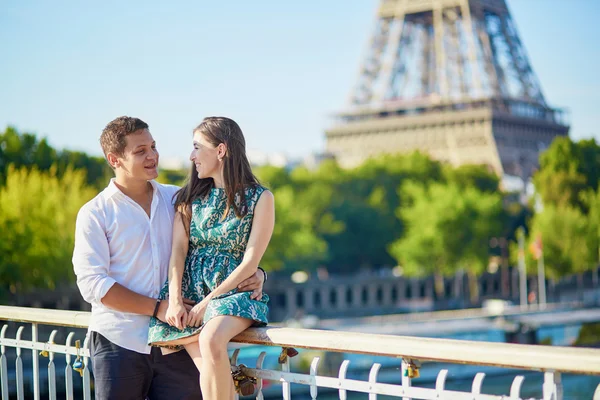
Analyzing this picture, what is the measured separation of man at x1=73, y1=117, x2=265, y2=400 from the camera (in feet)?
14.8

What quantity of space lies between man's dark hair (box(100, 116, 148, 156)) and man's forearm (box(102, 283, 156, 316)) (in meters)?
0.63

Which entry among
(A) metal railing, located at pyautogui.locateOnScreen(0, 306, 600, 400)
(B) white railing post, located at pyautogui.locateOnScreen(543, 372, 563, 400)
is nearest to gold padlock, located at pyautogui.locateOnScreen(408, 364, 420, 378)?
(A) metal railing, located at pyautogui.locateOnScreen(0, 306, 600, 400)

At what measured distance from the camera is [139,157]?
181 inches

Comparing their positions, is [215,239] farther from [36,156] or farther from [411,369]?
[36,156]

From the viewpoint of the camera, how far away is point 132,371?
178 inches

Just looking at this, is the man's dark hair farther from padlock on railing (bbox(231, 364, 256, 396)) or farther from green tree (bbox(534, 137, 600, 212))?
green tree (bbox(534, 137, 600, 212))

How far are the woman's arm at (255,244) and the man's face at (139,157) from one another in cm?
54

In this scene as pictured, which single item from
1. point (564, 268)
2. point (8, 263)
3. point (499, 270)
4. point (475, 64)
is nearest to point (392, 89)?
point (475, 64)

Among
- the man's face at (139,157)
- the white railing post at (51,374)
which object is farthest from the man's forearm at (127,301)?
the white railing post at (51,374)

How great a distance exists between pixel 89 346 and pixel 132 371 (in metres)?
0.52

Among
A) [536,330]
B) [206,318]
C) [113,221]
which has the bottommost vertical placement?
[536,330]

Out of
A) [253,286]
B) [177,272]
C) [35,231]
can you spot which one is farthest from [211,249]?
[35,231]

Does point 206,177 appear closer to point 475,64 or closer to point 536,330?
point 536,330

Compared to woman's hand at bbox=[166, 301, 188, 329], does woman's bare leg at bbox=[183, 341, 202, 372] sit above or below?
below
